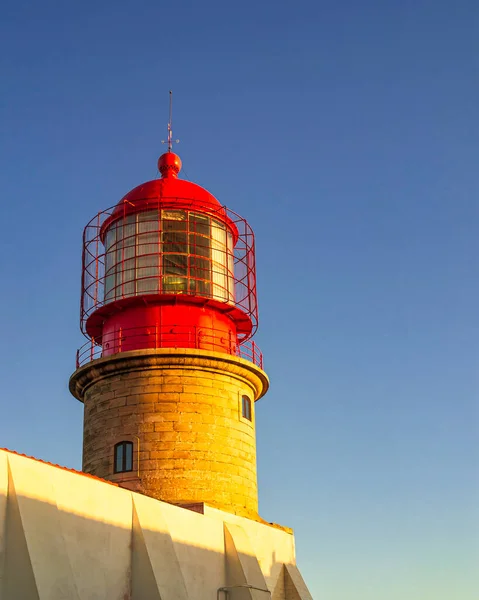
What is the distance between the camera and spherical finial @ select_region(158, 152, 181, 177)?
24.9 meters

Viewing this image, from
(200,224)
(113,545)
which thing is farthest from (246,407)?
(113,545)

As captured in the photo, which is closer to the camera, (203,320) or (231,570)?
(231,570)

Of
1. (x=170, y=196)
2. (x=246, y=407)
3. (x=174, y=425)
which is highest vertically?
(x=170, y=196)

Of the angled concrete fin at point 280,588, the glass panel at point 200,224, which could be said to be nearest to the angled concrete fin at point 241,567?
the angled concrete fin at point 280,588

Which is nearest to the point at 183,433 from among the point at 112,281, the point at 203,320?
the point at 203,320

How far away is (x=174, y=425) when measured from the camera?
842 inches

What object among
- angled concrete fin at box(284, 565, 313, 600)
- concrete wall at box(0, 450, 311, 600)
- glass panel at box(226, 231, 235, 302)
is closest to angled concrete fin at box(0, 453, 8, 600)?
concrete wall at box(0, 450, 311, 600)

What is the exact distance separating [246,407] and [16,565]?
10.7 metres

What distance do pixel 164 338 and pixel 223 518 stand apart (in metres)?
4.92

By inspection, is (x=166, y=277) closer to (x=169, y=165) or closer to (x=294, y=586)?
(x=169, y=165)

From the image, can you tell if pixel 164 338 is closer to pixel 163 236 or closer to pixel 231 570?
pixel 163 236

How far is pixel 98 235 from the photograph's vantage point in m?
24.3

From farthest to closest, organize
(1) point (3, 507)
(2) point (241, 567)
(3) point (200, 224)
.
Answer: (3) point (200, 224) < (2) point (241, 567) < (1) point (3, 507)

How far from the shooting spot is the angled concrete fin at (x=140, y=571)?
53.7 feet
